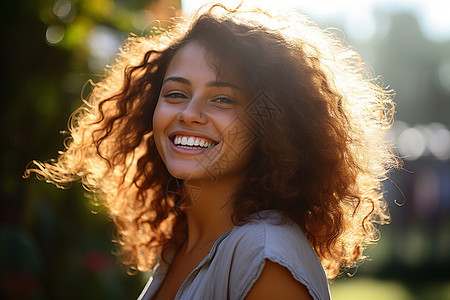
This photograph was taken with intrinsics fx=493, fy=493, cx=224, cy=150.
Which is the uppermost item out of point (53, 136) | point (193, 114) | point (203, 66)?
point (203, 66)

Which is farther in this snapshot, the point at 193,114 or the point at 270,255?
the point at 193,114

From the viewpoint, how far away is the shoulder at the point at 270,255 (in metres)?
1.37

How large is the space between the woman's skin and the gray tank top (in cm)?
27

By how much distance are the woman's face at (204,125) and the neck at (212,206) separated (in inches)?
2.1

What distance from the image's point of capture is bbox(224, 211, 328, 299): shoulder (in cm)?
137

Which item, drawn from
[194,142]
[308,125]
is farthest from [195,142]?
[308,125]

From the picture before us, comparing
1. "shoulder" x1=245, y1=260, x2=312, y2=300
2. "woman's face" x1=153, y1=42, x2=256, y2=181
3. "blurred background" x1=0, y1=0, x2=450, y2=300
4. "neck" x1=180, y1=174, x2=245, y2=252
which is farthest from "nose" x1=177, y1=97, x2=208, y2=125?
"blurred background" x1=0, y1=0, x2=450, y2=300

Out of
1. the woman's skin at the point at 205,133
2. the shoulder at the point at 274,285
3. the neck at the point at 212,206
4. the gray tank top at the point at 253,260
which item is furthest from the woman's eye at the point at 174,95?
the shoulder at the point at 274,285

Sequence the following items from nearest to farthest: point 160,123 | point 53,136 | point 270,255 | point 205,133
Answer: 1. point 270,255
2. point 205,133
3. point 160,123
4. point 53,136

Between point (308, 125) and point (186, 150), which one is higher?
point (308, 125)

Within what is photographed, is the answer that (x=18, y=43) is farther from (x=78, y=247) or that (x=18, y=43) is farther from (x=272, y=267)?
(x=272, y=267)

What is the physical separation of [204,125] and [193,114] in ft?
0.18

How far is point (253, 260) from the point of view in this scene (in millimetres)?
1391

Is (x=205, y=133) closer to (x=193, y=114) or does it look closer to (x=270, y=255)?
(x=193, y=114)
